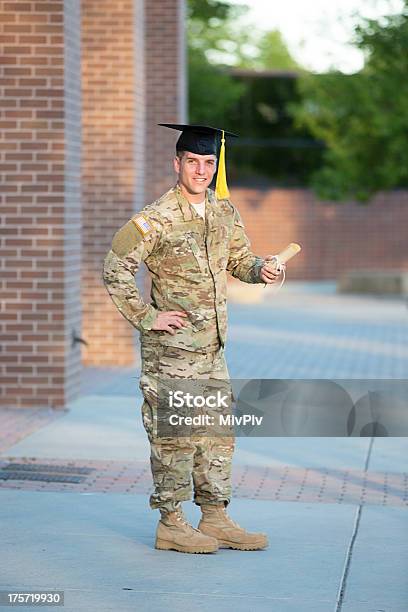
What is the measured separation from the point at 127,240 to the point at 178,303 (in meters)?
0.39

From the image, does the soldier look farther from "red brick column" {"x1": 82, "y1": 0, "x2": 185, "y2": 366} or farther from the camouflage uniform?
"red brick column" {"x1": 82, "y1": 0, "x2": 185, "y2": 366}

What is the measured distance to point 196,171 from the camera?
698cm

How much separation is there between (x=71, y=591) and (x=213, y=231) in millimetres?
1818

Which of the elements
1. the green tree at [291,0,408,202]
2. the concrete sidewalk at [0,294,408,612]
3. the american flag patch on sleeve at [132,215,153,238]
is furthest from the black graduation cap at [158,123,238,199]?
the green tree at [291,0,408,202]

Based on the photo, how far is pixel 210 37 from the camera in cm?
4906

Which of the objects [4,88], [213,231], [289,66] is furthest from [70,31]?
[289,66]

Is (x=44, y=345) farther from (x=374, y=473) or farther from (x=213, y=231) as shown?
(x=213, y=231)

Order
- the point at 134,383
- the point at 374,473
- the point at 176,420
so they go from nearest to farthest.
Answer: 1. the point at 176,420
2. the point at 374,473
3. the point at 134,383

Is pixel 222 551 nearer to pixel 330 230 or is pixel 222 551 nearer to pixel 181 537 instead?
pixel 181 537

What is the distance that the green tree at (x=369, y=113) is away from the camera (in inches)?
1039

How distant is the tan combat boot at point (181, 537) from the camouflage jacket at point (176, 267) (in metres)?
0.83

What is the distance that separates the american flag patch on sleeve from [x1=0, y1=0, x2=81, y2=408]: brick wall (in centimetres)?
509

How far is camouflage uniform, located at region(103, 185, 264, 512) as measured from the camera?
272 inches

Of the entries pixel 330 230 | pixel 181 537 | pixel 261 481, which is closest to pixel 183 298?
pixel 181 537
